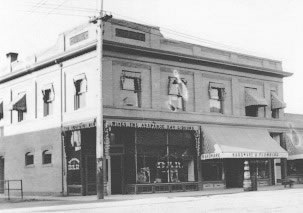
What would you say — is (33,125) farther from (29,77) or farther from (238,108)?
(238,108)

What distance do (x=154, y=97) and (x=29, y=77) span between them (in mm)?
8645

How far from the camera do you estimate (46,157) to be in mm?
29391

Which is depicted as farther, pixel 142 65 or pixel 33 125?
pixel 33 125

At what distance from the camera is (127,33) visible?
27406 mm

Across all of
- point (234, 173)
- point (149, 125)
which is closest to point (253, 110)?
point (234, 173)

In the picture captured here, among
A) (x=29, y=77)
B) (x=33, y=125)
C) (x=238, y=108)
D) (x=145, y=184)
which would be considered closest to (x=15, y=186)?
(x=33, y=125)

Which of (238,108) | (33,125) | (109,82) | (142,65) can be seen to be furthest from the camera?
(238,108)

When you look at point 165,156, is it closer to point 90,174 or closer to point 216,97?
point 90,174

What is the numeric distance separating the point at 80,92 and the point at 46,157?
4.88 metres

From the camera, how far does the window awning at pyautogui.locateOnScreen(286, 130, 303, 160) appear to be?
116ft

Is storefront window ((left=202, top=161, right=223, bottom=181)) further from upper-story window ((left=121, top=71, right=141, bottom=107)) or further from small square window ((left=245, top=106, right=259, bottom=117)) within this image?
upper-story window ((left=121, top=71, right=141, bottom=107))

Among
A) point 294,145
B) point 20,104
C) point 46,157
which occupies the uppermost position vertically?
point 20,104

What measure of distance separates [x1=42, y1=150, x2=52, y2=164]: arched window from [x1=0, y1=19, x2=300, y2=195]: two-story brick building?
0.06 meters

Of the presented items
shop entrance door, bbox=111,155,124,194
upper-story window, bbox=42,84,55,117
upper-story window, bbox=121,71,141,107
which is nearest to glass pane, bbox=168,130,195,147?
upper-story window, bbox=121,71,141,107
